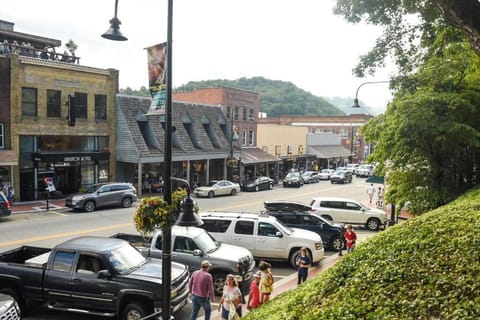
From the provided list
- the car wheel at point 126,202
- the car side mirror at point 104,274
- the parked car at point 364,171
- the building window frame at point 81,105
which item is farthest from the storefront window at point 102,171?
the parked car at point 364,171

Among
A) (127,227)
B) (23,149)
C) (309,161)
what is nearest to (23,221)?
(127,227)

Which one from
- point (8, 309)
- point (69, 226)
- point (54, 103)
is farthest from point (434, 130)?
point (54, 103)

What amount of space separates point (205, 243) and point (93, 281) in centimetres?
365

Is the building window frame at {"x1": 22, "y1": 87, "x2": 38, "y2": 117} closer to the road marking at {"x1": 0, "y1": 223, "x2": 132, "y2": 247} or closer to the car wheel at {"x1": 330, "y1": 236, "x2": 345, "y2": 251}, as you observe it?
the road marking at {"x1": 0, "y1": 223, "x2": 132, "y2": 247}

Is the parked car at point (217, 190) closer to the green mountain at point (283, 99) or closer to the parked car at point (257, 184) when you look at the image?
the parked car at point (257, 184)

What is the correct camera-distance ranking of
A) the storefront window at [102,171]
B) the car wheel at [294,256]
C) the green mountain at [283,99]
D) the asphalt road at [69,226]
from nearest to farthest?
Answer: 1. the asphalt road at [69,226]
2. the car wheel at [294,256]
3. the storefront window at [102,171]
4. the green mountain at [283,99]

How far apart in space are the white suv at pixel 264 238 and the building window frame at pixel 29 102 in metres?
19.3

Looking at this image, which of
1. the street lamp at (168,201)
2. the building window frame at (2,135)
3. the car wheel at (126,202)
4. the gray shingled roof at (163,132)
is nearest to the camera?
the street lamp at (168,201)

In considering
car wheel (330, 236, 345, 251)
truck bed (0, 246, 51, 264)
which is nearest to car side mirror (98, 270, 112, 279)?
truck bed (0, 246, 51, 264)

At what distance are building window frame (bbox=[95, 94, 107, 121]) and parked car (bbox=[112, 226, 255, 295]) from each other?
71.7ft

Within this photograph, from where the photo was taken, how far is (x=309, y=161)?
200 feet

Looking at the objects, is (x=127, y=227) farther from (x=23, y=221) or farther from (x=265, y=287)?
(x=265, y=287)

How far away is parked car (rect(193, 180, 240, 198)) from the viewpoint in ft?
109

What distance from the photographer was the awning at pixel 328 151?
199ft
